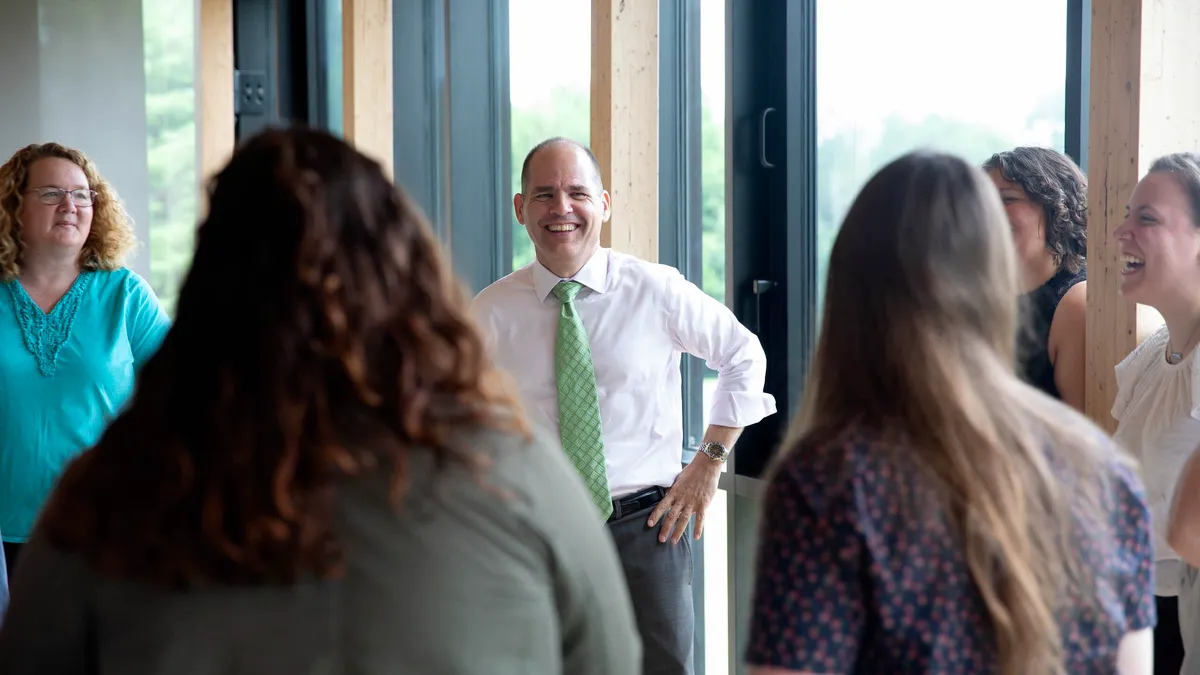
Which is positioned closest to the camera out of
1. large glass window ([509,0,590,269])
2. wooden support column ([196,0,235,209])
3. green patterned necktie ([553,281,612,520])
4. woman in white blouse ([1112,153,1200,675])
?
woman in white blouse ([1112,153,1200,675])

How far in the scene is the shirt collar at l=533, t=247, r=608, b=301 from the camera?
309 centimetres

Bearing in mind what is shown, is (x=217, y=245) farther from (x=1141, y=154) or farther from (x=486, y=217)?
(x=486, y=217)

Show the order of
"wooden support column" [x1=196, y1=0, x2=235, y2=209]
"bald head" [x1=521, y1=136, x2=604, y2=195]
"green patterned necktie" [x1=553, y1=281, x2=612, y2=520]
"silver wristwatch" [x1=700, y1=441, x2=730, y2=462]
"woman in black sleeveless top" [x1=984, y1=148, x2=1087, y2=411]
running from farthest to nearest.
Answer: "wooden support column" [x1=196, y1=0, x2=235, y2=209], "bald head" [x1=521, y1=136, x2=604, y2=195], "silver wristwatch" [x1=700, y1=441, x2=730, y2=462], "green patterned necktie" [x1=553, y1=281, x2=612, y2=520], "woman in black sleeveless top" [x1=984, y1=148, x2=1087, y2=411]

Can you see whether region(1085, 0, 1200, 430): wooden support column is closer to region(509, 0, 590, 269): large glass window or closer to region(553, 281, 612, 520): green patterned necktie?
region(553, 281, 612, 520): green patterned necktie

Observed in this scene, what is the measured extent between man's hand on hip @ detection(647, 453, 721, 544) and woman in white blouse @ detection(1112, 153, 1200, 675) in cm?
118

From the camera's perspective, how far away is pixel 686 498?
9.92 feet

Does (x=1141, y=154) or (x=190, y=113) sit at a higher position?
(x=190, y=113)

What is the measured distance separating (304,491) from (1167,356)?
1.59 meters

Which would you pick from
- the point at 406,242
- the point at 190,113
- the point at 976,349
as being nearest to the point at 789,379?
the point at 976,349

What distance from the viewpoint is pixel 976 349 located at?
4.17ft

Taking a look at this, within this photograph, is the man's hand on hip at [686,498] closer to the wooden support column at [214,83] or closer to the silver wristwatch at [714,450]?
the silver wristwatch at [714,450]

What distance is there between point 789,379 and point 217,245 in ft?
8.51

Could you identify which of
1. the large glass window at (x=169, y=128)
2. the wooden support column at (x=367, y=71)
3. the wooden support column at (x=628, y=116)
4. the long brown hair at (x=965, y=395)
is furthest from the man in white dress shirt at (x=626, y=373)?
the large glass window at (x=169, y=128)

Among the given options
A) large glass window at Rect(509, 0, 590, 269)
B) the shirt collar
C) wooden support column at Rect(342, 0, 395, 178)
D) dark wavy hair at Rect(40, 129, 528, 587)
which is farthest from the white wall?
dark wavy hair at Rect(40, 129, 528, 587)
